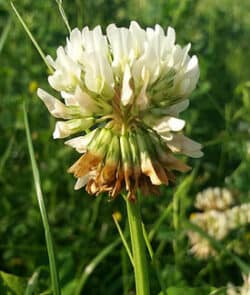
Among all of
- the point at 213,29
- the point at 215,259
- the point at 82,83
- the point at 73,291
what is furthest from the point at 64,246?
the point at 213,29

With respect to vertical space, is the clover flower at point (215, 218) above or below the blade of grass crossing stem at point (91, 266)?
below

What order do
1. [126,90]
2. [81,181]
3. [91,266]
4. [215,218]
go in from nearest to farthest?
[126,90] < [81,181] < [91,266] < [215,218]

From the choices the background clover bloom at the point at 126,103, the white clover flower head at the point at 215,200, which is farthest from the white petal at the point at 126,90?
the white clover flower head at the point at 215,200

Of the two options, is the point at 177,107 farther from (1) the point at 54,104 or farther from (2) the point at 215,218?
(2) the point at 215,218

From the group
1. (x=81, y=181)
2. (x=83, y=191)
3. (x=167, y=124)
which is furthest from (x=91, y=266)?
(x=83, y=191)

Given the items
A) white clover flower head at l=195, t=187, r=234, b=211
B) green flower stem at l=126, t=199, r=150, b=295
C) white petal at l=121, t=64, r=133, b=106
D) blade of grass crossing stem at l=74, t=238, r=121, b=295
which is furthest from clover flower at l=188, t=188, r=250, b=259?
white petal at l=121, t=64, r=133, b=106

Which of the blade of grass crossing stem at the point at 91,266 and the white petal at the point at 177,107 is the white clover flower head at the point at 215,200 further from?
the white petal at the point at 177,107

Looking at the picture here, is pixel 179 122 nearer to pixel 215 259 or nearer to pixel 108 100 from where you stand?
pixel 108 100
